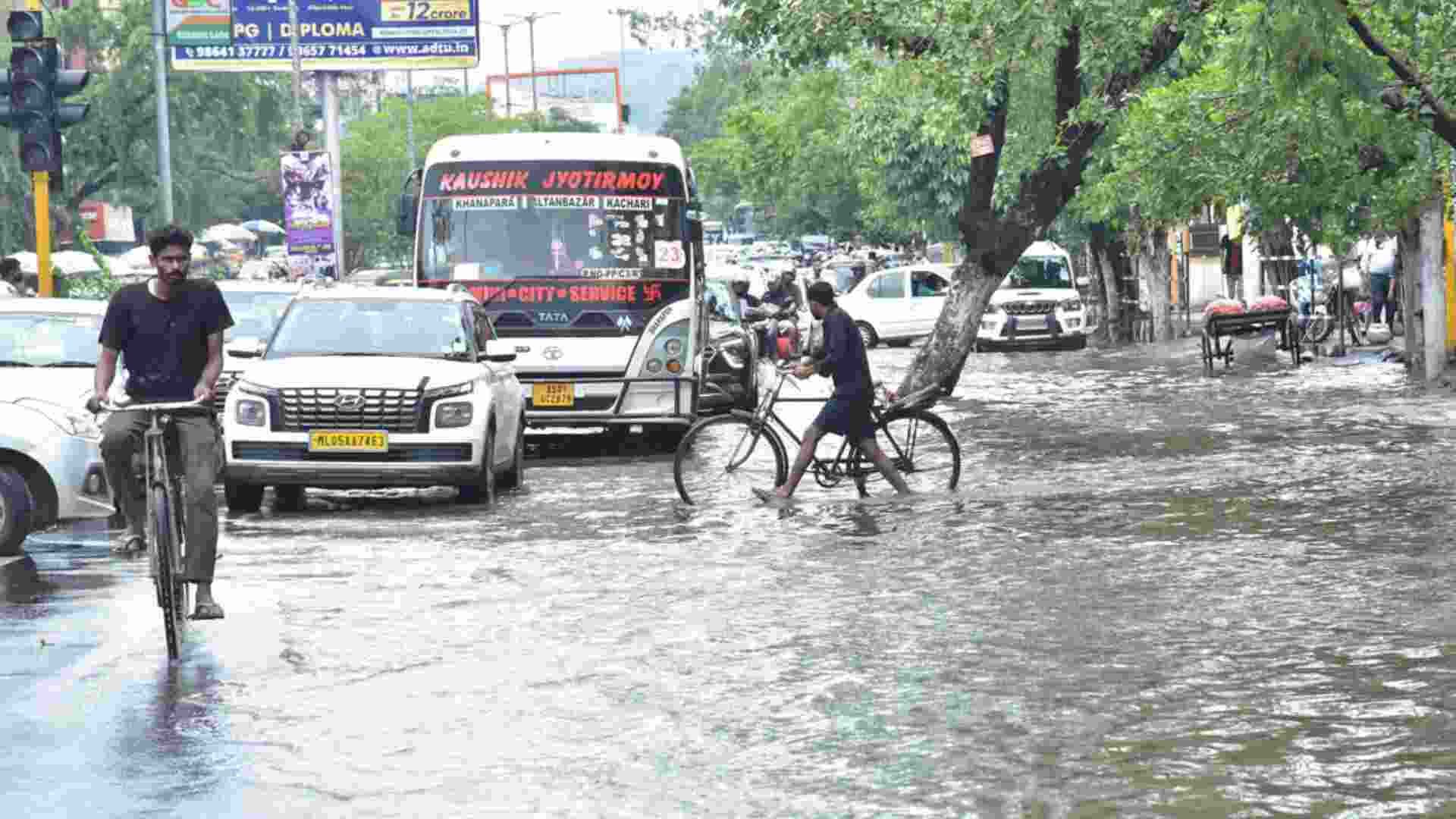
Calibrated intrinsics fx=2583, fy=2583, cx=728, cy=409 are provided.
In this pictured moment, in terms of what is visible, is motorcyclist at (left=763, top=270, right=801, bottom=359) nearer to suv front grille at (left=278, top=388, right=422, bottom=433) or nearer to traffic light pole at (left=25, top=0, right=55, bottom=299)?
traffic light pole at (left=25, top=0, right=55, bottom=299)

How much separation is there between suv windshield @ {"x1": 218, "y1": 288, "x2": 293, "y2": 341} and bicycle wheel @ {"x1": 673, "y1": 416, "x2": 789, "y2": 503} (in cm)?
704

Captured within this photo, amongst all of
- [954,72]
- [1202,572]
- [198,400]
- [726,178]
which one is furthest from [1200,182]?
[726,178]

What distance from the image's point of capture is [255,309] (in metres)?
25.1

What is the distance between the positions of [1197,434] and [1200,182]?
4.84 metres

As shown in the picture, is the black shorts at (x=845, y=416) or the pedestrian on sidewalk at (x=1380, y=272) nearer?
the black shorts at (x=845, y=416)

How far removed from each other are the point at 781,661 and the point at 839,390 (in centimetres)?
763

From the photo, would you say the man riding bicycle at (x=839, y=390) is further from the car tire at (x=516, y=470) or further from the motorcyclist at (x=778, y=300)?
the motorcyclist at (x=778, y=300)

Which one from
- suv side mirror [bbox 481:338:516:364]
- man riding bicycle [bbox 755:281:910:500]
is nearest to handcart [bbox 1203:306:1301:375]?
suv side mirror [bbox 481:338:516:364]

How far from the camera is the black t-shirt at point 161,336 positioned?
37.5 feet

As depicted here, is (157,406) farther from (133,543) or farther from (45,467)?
(45,467)

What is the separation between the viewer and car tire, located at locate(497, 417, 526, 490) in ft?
67.5

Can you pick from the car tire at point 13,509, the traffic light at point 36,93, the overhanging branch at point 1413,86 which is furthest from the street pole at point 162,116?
the car tire at point 13,509

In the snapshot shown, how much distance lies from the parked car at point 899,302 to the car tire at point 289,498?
3250 cm

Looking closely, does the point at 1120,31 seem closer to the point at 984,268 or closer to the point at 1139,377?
the point at 984,268
